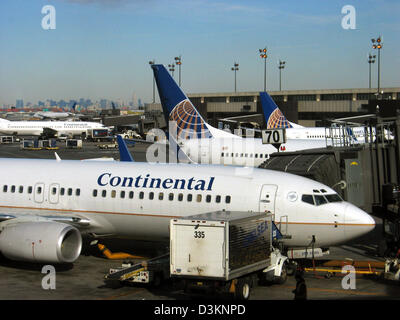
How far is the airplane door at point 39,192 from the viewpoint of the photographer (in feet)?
84.6

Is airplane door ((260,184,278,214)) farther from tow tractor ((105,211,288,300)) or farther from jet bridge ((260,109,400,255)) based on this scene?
jet bridge ((260,109,400,255))

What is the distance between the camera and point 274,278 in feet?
69.6

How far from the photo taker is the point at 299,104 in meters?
111

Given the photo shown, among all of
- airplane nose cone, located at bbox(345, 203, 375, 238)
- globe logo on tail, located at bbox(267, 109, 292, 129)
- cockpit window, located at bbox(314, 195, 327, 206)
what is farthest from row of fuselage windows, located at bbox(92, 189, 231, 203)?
globe logo on tail, located at bbox(267, 109, 292, 129)

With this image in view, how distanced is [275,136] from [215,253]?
15568mm

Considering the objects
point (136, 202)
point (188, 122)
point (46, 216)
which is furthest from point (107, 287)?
point (188, 122)

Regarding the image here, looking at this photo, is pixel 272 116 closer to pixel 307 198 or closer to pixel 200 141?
pixel 200 141

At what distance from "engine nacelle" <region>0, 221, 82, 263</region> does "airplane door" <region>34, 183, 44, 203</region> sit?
2543mm

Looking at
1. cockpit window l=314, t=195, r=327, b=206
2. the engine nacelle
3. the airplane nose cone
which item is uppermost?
cockpit window l=314, t=195, r=327, b=206

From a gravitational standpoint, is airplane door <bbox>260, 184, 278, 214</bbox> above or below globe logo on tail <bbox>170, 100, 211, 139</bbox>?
below

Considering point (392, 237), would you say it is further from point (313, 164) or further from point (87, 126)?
point (87, 126)

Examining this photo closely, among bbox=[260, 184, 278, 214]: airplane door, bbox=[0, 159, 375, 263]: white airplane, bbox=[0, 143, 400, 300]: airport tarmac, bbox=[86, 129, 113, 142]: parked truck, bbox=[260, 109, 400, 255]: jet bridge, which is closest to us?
bbox=[0, 143, 400, 300]: airport tarmac

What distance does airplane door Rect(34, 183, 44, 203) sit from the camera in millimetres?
25781

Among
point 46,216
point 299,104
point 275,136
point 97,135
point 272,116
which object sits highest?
point 299,104
